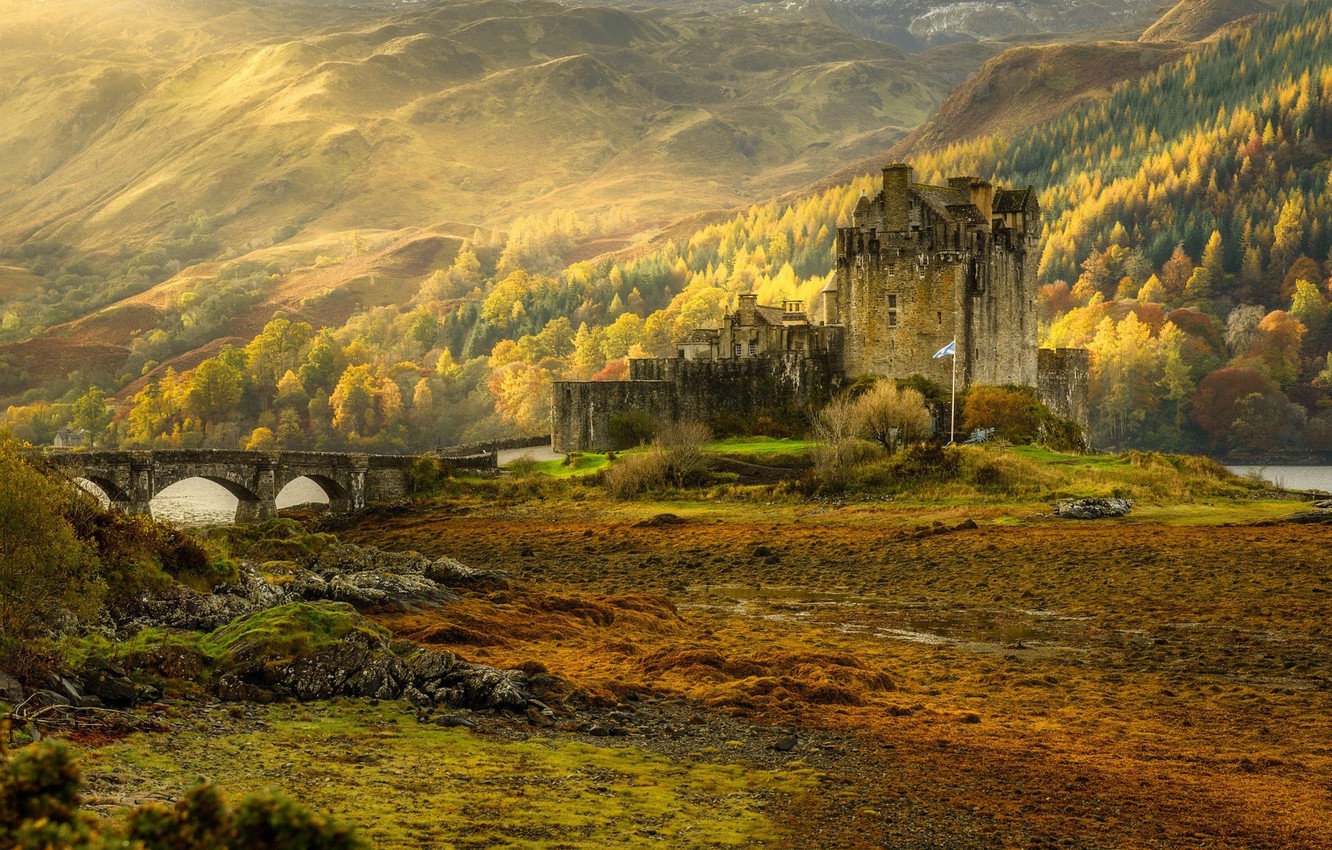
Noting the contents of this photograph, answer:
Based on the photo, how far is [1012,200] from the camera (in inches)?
2928

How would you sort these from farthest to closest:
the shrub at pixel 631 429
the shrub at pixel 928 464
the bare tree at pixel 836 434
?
1. the shrub at pixel 631 429
2. the bare tree at pixel 836 434
3. the shrub at pixel 928 464

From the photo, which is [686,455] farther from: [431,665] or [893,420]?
[431,665]

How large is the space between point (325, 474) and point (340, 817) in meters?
57.5

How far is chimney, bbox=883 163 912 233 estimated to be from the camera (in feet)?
234

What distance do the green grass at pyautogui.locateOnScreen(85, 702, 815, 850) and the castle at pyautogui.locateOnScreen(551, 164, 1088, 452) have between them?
168 ft

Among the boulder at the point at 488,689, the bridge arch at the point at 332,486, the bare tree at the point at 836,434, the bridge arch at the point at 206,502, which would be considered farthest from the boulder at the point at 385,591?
the bridge arch at the point at 206,502

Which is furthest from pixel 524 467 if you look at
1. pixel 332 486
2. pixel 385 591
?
pixel 385 591

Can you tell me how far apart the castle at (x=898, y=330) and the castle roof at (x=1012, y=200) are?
0.10m

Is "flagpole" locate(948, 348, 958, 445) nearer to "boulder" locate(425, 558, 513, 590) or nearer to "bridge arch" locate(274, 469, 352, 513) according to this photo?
"bridge arch" locate(274, 469, 352, 513)

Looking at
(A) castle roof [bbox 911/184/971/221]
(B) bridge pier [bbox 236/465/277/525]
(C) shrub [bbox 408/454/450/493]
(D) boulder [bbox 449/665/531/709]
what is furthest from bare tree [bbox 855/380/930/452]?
(D) boulder [bbox 449/665/531/709]

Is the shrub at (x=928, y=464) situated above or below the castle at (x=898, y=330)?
below

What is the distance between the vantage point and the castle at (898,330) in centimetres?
7031

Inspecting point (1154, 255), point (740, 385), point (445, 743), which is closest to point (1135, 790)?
point (445, 743)

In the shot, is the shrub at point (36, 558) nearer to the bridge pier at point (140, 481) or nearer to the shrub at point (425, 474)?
the bridge pier at point (140, 481)
